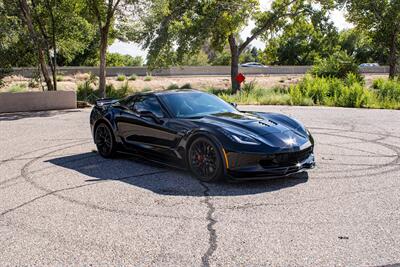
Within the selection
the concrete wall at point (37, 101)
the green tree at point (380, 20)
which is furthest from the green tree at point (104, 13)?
the green tree at point (380, 20)

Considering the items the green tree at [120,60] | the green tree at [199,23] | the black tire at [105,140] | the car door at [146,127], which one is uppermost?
the green tree at [199,23]

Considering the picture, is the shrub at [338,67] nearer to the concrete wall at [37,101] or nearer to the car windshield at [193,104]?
the concrete wall at [37,101]

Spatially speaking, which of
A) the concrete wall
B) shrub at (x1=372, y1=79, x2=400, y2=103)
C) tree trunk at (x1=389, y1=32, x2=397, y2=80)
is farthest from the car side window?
tree trunk at (x1=389, y1=32, x2=397, y2=80)

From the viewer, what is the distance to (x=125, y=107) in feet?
27.3

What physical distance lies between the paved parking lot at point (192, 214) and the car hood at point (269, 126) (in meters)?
0.56

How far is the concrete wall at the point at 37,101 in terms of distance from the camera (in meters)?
19.5

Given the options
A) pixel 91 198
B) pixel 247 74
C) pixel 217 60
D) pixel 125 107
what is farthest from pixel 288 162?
pixel 217 60

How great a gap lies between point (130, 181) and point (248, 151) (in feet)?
5.83

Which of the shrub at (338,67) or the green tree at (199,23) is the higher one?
the green tree at (199,23)

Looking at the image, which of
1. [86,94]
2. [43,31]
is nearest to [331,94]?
[86,94]

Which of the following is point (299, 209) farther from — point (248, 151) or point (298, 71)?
point (298, 71)

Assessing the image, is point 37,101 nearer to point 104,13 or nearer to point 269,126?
point 104,13

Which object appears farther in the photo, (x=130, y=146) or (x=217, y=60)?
(x=217, y=60)

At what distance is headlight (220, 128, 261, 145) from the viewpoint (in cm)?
627
